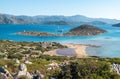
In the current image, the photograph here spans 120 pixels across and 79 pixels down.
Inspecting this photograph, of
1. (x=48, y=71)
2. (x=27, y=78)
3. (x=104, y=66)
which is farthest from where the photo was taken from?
(x=48, y=71)

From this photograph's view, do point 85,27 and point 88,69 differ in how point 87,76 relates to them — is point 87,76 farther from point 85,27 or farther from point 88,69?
point 85,27

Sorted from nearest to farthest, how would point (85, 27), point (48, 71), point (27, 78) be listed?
1. point (27, 78)
2. point (48, 71)
3. point (85, 27)

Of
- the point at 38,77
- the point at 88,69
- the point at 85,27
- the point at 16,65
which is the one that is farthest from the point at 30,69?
the point at 85,27

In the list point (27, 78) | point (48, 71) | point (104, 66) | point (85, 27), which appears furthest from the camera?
point (85, 27)

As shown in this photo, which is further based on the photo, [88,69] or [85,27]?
[85,27]

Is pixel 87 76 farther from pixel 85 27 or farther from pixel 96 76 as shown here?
pixel 85 27

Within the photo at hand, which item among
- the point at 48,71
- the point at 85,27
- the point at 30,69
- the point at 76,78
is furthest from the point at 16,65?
the point at 85,27

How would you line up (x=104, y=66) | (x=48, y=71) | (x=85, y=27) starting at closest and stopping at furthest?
(x=104, y=66)
(x=48, y=71)
(x=85, y=27)

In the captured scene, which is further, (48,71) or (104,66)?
(48,71)

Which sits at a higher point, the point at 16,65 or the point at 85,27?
the point at 16,65
